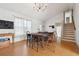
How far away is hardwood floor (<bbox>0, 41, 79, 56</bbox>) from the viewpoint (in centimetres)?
330

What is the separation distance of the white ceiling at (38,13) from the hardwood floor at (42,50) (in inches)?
40.5

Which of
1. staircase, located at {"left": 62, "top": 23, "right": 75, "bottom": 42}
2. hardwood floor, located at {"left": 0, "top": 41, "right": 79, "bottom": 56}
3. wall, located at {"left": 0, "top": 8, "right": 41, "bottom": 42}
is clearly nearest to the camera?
wall, located at {"left": 0, "top": 8, "right": 41, "bottom": 42}

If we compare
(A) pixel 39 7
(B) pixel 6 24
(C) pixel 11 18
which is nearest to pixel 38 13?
(A) pixel 39 7

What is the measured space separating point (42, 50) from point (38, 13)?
1.37 metres

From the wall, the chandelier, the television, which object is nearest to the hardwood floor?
the wall

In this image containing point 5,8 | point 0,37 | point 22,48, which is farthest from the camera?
point 22,48

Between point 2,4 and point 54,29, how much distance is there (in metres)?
1.78

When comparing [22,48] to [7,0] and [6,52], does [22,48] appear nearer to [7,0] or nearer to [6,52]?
[6,52]

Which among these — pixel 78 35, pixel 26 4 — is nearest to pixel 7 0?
pixel 26 4

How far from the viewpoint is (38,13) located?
3459mm

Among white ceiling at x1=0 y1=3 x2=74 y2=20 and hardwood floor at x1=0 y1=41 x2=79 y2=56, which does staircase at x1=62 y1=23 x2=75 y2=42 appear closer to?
hardwood floor at x1=0 y1=41 x2=79 y2=56

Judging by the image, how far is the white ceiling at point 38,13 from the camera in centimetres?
318

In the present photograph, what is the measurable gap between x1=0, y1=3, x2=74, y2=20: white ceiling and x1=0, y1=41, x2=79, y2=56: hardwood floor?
1.03 meters

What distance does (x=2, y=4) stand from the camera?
3.01 m
